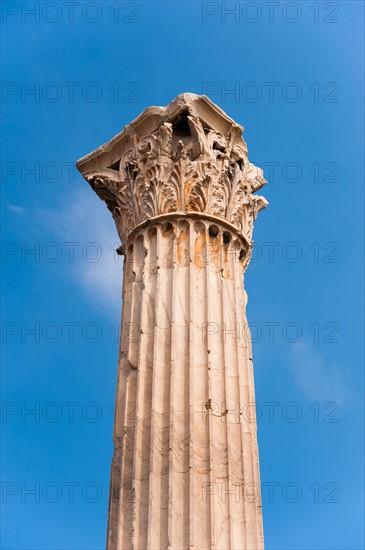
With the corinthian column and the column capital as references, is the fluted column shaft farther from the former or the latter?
the column capital

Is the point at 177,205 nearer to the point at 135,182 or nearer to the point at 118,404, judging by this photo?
the point at 135,182

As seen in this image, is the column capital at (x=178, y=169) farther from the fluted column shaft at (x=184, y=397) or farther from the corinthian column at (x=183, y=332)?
the fluted column shaft at (x=184, y=397)

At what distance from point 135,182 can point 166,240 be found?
5.49ft

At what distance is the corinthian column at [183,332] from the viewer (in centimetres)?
1075

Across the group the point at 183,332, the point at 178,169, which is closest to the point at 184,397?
the point at 183,332

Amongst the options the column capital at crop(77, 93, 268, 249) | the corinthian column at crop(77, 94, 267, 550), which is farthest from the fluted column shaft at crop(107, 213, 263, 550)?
the column capital at crop(77, 93, 268, 249)

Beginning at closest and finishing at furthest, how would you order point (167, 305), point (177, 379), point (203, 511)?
point (203, 511)
point (177, 379)
point (167, 305)

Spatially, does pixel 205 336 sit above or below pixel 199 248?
below

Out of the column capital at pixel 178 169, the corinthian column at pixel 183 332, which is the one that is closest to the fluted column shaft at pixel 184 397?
the corinthian column at pixel 183 332

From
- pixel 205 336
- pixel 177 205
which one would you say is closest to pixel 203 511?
pixel 205 336

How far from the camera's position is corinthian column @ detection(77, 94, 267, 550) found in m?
10.8

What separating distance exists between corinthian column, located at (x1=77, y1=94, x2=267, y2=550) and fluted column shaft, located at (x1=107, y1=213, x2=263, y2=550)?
0.02m

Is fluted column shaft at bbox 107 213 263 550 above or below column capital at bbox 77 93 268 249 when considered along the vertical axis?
below

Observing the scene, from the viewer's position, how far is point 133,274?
13.8 meters
